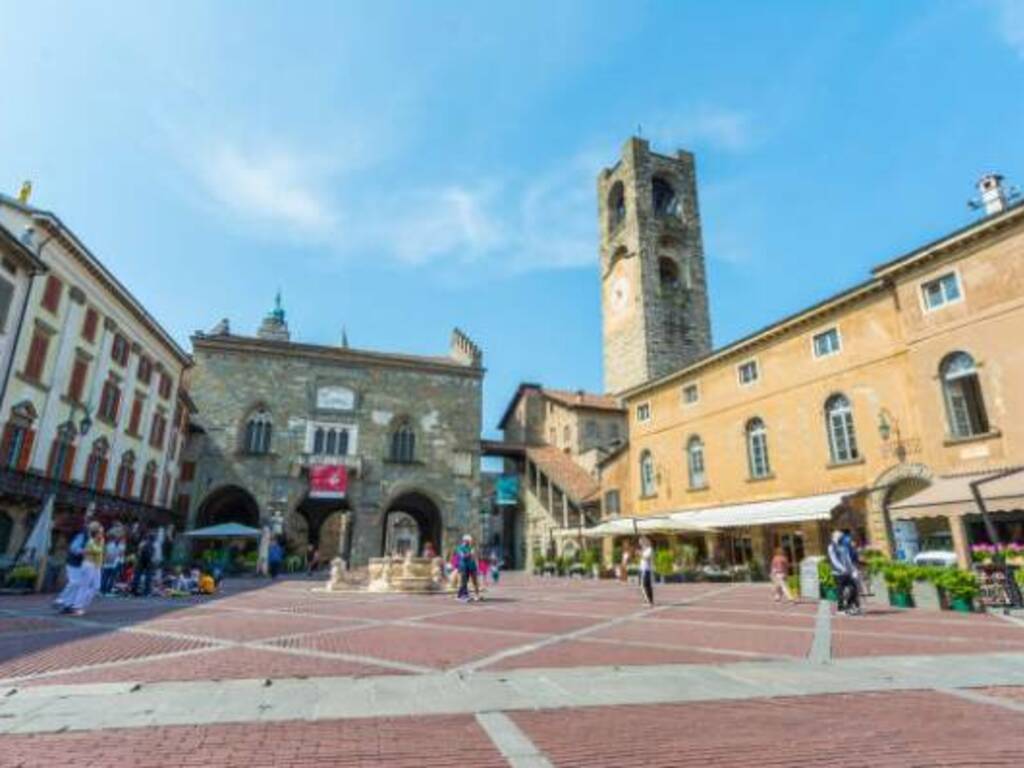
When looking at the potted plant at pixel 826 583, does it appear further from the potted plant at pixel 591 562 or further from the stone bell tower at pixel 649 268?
the stone bell tower at pixel 649 268

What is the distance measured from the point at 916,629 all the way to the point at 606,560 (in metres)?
20.8

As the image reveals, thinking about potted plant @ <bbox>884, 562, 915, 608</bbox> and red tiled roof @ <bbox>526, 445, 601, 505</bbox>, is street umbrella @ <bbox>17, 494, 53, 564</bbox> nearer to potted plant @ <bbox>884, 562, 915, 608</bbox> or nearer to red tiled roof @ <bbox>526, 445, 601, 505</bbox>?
potted plant @ <bbox>884, 562, 915, 608</bbox>

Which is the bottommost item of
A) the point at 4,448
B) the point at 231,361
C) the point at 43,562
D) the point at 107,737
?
the point at 107,737

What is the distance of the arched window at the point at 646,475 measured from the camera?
2909 cm

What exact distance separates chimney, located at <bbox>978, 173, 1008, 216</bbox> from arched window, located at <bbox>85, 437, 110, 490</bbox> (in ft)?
105

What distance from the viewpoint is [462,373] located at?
37.6m

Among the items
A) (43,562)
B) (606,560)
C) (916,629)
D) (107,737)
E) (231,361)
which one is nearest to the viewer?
(107,737)

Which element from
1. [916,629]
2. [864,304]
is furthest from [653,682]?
[864,304]

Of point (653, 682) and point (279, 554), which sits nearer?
point (653, 682)

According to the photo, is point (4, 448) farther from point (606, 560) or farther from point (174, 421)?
point (606, 560)

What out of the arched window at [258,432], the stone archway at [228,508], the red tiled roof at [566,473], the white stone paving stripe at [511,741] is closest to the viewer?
the white stone paving stripe at [511,741]

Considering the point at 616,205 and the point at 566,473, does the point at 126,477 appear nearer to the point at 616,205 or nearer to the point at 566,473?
the point at 566,473

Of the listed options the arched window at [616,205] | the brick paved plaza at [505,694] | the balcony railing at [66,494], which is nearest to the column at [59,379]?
the balcony railing at [66,494]

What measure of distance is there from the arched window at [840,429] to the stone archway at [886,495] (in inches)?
53.9
